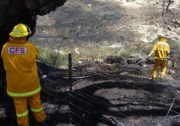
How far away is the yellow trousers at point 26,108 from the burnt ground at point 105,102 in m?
0.20

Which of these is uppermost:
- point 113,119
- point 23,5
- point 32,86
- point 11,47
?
point 23,5

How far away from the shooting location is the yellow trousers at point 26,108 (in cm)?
542

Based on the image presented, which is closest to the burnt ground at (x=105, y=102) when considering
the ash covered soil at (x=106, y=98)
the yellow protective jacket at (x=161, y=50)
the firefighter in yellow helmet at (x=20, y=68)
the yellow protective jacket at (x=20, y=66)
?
the ash covered soil at (x=106, y=98)

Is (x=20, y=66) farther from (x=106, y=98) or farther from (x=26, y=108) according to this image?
(x=106, y=98)

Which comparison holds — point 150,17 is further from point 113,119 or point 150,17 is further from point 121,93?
Answer: point 113,119

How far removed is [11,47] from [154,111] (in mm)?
2774

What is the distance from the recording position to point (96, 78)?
7.68 meters

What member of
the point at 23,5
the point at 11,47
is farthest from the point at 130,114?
the point at 23,5

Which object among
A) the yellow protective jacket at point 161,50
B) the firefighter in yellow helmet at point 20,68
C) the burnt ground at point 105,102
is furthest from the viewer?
the yellow protective jacket at point 161,50

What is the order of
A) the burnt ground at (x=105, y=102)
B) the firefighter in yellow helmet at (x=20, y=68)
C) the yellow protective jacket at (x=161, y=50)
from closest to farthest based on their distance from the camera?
the firefighter in yellow helmet at (x=20, y=68) → the burnt ground at (x=105, y=102) → the yellow protective jacket at (x=161, y=50)

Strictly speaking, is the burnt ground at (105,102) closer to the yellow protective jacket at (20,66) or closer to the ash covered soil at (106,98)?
the ash covered soil at (106,98)

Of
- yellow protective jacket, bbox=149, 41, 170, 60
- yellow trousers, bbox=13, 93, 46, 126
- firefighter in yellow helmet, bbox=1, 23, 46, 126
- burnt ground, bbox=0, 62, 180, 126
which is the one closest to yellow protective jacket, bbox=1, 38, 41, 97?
firefighter in yellow helmet, bbox=1, 23, 46, 126

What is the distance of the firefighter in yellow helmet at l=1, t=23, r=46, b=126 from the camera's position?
5.33 metres

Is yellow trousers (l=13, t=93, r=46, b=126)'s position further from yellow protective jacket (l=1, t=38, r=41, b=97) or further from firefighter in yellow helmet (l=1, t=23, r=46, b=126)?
yellow protective jacket (l=1, t=38, r=41, b=97)
